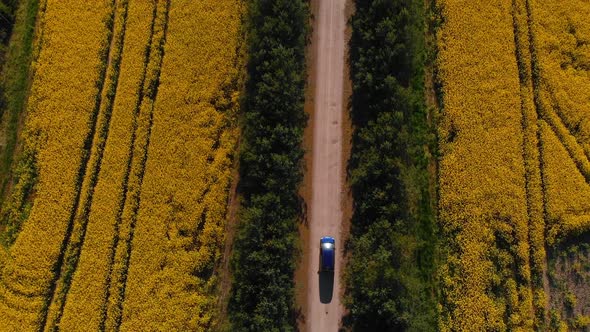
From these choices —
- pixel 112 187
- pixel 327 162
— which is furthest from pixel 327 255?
pixel 112 187

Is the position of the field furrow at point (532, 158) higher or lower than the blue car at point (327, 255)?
higher

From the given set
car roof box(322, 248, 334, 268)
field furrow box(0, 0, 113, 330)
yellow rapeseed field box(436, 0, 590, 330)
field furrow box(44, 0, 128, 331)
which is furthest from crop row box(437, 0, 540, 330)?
field furrow box(0, 0, 113, 330)

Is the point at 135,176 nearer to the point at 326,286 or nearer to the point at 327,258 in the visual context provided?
the point at 327,258

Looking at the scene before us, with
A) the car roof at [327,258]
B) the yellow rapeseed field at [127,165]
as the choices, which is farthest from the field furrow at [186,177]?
the car roof at [327,258]

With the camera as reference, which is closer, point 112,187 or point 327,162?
point 112,187

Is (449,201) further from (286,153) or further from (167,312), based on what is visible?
(167,312)

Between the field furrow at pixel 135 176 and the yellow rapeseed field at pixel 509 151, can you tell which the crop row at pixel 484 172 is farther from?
the field furrow at pixel 135 176

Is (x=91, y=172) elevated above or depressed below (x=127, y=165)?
below

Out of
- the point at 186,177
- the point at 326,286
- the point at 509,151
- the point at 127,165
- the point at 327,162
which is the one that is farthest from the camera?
the point at 327,162

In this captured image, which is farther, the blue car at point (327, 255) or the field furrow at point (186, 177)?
the blue car at point (327, 255)
